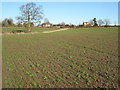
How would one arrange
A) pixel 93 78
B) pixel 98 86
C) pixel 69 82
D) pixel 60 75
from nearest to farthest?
pixel 98 86
pixel 69 82
pixel 93 78
pixel 60 75

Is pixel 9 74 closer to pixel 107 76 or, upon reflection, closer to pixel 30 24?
pixel 107 76

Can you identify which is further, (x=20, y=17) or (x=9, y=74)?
(x=20, y=17)

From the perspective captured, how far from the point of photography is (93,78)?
18.1ft

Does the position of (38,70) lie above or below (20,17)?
below

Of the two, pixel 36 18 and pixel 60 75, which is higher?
pixel 36 18

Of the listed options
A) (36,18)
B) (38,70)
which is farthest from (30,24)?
(38,70)

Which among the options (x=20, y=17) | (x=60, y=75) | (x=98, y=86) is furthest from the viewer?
(x=20, y=17)

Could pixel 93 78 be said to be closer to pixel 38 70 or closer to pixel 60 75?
pixel 60 75

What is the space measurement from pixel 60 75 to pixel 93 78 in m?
1.50

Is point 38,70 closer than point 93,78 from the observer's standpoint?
No

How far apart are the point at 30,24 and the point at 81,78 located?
4967 cm

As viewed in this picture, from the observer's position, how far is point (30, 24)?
172ft

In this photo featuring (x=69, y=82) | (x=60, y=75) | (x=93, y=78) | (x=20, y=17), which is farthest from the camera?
(x=20, y=17)

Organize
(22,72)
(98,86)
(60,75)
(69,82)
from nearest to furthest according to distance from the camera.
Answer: (98,86) → (69,82) → (60,75) → (22,72)
